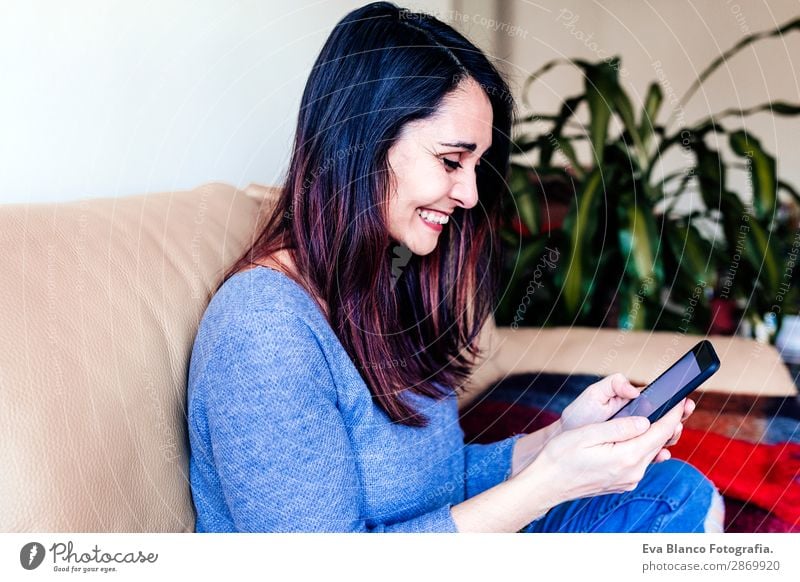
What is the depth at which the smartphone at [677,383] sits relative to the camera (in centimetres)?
54

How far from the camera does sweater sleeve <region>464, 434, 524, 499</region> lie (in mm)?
779

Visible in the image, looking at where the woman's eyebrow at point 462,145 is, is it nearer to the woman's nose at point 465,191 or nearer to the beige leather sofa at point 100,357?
the woman's nose at point 465,191

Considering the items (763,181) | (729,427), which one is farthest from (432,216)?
(763,181)

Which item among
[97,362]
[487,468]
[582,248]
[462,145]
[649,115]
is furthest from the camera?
[649,115]

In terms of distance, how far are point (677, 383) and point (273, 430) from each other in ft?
1.02

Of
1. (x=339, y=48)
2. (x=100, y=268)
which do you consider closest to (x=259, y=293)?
(x=100, y=268)

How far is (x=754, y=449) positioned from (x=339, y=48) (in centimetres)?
64

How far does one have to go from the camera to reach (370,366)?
648 millimetres

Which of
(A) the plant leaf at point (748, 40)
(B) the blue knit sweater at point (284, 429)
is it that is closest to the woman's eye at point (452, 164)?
(B) the blue knit sweater at point (284, 429)

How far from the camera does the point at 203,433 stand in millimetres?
585

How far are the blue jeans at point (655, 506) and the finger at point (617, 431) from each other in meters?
0.16

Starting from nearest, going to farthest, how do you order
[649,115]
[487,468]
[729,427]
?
1. [487,468]
2. [729,427]
3. [649,115]

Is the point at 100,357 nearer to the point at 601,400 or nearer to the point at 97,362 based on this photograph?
the point at 97,362
